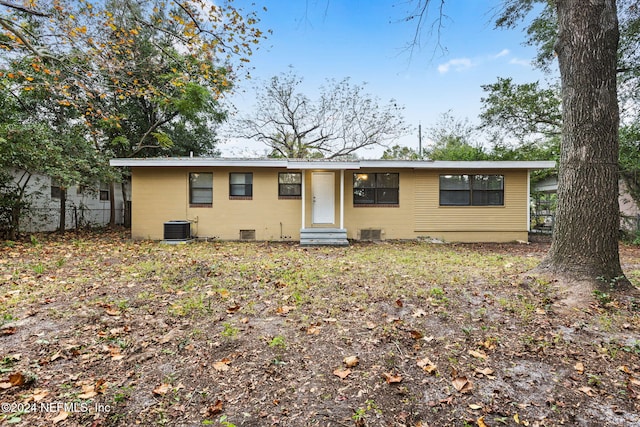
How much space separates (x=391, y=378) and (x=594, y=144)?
422 cm

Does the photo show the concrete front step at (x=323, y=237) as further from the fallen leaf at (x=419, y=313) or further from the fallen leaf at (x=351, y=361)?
the fallen leaf at (x=351, y=361)

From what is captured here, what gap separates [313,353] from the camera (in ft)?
8.82

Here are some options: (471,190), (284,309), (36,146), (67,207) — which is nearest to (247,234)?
(36,146)

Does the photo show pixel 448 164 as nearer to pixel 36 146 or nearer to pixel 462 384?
pixel 462 384

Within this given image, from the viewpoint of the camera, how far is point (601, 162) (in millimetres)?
3977

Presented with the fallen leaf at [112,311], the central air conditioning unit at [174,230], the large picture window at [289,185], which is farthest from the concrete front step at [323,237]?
the fallen leaf at [112,311]

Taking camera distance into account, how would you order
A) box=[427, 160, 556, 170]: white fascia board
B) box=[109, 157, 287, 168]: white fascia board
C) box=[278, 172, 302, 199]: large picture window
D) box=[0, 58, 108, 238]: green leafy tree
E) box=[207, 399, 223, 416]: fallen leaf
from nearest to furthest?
box=[207, 399, 223, 416]: fallen leaf < box=[0, 58, 108, 238]: green leafy tree < box=[109, 157, 287, 168]: white fascia board < box=[427, 160, 556, 170]: white fascia board < box=[278, 172, 302, 199]: large picture window

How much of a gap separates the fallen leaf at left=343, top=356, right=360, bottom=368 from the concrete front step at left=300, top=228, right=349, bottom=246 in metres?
6.89

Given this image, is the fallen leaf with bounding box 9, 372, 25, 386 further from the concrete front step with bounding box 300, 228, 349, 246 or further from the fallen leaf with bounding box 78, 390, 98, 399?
the concrete front step with bounding box 300, 228, 349, 246

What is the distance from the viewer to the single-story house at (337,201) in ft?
34.3

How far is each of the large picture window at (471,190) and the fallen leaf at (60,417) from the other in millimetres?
10888

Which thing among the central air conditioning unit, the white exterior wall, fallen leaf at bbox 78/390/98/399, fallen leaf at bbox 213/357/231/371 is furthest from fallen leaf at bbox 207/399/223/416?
the white exterior wall

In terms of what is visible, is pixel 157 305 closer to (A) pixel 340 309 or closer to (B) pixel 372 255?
(A) pixel 340 309

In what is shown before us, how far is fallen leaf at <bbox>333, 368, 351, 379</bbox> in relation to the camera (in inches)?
92.7
